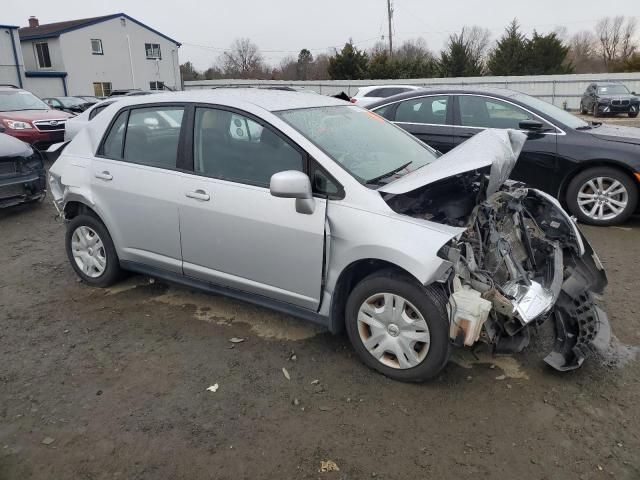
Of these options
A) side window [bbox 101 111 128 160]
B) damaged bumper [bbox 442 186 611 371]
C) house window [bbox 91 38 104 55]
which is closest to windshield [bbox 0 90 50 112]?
side window [bbox 101 111 128 160]

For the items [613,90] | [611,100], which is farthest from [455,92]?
[613,90]

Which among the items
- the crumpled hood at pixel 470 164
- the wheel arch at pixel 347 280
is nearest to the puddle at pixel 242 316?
the wheel arch at pixel 347 280

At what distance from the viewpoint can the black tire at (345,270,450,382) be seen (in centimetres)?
291

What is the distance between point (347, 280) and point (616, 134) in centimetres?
486

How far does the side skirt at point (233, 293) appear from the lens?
3.43 meters

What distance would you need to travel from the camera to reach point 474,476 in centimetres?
243


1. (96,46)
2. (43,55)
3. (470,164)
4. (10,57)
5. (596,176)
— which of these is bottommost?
(596,176)

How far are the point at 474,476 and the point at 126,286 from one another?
3495 millimetres

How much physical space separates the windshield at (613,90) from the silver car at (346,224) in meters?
24.0

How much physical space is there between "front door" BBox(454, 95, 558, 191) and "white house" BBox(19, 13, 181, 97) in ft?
115

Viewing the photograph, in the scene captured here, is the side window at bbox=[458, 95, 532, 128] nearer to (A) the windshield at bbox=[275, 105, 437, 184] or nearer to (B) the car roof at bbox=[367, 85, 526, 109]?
(B) the car roof at bbox=[367, 85, 526, 109]

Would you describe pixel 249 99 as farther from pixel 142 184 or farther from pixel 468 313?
pixel 468 313

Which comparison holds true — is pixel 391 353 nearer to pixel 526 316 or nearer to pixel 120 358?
pixel 526 316

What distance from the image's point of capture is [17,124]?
11.5 metres
